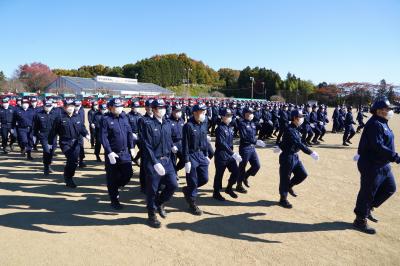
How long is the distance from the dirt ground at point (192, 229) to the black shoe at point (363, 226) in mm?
110

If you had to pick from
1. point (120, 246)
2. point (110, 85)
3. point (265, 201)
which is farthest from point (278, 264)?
point (110, 85)

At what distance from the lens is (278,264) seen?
13.1ft

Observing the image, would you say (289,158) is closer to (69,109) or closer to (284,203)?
(284,203)

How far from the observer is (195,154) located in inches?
234

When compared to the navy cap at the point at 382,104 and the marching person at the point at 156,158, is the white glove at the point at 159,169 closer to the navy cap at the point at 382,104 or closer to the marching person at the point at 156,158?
the marching person at the point at 156,158

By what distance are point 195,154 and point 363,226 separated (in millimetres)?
3082

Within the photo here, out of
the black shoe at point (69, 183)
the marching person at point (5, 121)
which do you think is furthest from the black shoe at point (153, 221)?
the marching person at point (5, 121)

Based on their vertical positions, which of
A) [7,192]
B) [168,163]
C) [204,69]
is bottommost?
[7,192]

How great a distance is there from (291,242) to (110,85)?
7222 cm

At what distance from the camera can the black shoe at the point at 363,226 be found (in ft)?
16.2

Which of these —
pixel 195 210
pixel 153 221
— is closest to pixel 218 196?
pixel 195 210

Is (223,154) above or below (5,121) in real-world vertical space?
below

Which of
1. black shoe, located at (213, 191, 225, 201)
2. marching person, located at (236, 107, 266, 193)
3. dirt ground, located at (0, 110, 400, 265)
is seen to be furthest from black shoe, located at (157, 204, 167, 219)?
marching person, located at (236, 107, 266, 193)

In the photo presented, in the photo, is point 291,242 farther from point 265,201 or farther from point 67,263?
point 67,263
